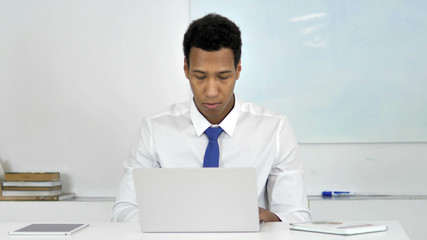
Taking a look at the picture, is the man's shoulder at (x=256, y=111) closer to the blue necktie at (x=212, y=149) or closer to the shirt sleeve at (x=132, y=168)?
the blue necktie at (x=212, y=149)

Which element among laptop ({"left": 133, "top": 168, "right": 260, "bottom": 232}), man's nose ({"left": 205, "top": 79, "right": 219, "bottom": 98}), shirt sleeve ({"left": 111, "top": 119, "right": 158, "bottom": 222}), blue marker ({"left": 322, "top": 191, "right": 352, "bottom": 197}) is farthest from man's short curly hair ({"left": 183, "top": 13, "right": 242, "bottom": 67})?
blue marker ({"left": 322, "top": 191, "right": 352, "bottom": 197})

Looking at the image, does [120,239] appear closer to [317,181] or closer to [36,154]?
[317,181]

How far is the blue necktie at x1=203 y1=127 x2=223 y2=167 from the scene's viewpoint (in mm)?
2203

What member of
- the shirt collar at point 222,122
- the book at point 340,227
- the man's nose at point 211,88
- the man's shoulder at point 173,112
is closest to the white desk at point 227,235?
the book at point 340,227

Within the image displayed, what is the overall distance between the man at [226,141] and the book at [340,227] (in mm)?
505

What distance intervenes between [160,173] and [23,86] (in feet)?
7.52

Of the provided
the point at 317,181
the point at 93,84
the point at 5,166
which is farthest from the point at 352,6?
the point at 5,166

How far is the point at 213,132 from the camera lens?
2293mm

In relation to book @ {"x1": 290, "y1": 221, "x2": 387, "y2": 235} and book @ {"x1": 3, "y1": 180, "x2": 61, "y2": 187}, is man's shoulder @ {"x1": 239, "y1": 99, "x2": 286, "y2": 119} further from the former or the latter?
book @ {"x1": 3, "y1": 180, "x2": 61, "y2": 187}

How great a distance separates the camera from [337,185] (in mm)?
3299

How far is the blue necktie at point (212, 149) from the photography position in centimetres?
220

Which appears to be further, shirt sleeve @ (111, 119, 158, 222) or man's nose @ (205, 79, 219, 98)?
shirt sleeve @ (111, 119, 158, 222)

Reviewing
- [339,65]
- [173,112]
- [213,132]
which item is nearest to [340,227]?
[213,132]

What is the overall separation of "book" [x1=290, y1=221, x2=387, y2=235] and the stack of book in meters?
2.08
